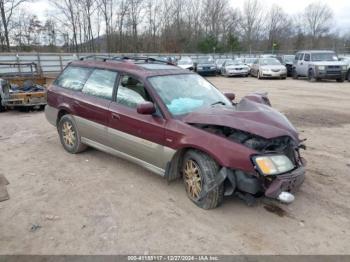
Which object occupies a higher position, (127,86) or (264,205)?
(127,86)

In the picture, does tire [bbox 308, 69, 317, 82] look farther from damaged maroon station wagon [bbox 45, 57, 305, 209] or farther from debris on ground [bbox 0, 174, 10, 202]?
debris on ground [bbox 0, 174, 10, 202]

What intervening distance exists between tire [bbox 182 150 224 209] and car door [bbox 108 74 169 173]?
382 millimetres

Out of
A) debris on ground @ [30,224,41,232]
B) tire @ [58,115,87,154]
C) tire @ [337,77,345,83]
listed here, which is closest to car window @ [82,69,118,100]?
tire @ [58,115,87,154]

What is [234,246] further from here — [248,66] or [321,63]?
[248,66]

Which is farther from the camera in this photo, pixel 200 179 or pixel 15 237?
pixel 200 179

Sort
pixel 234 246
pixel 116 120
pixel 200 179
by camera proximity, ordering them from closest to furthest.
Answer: pixel 234 246, pixel 200 179, pixel 116 120

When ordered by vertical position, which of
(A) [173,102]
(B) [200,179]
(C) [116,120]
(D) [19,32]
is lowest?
(B) [200,179]

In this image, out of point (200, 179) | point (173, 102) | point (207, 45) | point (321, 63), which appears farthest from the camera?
point (207, 45)

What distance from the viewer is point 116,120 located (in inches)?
180

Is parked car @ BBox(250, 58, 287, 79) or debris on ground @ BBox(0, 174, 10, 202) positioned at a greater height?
parked car @ BBox(250, 58, 287, 79)

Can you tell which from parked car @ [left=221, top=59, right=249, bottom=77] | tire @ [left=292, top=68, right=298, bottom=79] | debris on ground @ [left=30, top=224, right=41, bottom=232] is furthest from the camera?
parked car @ [left=221, top=59, right=249, bottom=77]

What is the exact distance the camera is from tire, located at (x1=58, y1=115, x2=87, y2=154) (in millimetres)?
5480

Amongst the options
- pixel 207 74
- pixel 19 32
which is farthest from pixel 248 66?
pixel 19 32

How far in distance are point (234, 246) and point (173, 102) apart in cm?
198
